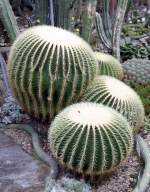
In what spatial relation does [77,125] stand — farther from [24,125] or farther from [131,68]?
[131,68]

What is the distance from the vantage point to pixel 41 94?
4.18 meters

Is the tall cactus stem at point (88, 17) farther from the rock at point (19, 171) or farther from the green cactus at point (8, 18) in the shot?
the rock at point (19, 171)

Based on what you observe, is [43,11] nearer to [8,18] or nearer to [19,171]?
[8,18]

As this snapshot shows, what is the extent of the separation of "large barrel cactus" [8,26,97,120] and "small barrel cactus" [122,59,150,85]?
1797 mm

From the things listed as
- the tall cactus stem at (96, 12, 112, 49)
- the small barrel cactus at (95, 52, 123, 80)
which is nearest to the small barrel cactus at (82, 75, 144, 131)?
the small barrel cactus at (95, 52, 123, 80)

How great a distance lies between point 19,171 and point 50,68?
3.01 ft

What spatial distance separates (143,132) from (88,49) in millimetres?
1117

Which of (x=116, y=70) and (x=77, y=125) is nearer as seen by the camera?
(x=77, y=125)

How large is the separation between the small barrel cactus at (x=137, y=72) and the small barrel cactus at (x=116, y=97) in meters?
1.72

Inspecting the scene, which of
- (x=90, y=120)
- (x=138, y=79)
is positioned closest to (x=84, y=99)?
(x=90, y=120)

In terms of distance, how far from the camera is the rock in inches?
144

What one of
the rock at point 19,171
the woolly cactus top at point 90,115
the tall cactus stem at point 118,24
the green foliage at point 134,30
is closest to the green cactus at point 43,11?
the tall cactus stem at point 118,24

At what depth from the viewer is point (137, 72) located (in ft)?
19.9

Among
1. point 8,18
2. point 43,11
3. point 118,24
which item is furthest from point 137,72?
point 8,18
